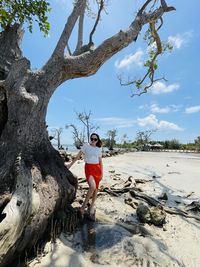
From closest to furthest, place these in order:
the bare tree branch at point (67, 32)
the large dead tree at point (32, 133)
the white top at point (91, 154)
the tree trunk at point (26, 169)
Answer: the tree trunk at point (26, 169) < the large dead tree at point (32, 133) < the white top at point (91, 154) < the bare tree branch at point (67, 32)

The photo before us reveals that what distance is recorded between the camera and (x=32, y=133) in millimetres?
A: 5070

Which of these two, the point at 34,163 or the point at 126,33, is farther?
the point at 126,33

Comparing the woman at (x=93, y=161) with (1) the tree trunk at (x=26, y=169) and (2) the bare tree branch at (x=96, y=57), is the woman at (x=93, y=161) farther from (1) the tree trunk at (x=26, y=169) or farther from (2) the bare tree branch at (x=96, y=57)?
(2) the bare tree branch at (x=96, y=57)

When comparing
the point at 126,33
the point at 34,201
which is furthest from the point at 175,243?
the point at 126,33

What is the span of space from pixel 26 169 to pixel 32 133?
93 cm

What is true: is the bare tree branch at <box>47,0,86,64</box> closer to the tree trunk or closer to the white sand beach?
the tree trunk

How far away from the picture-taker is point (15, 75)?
5262 mm

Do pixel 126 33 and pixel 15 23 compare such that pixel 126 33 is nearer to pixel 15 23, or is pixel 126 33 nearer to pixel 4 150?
pixel 15 23

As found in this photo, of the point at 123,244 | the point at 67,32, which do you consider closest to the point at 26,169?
the point at 123,244

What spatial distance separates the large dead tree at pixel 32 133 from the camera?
3.62m

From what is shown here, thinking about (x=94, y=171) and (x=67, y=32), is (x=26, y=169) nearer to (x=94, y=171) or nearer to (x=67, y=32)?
(x=94, y=171)

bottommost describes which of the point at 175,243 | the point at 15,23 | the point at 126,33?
the point at 175,243

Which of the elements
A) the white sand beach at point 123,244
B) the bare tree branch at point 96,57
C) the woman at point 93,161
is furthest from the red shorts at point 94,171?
the bare tree branch at point 96,57

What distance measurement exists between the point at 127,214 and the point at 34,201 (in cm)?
257
